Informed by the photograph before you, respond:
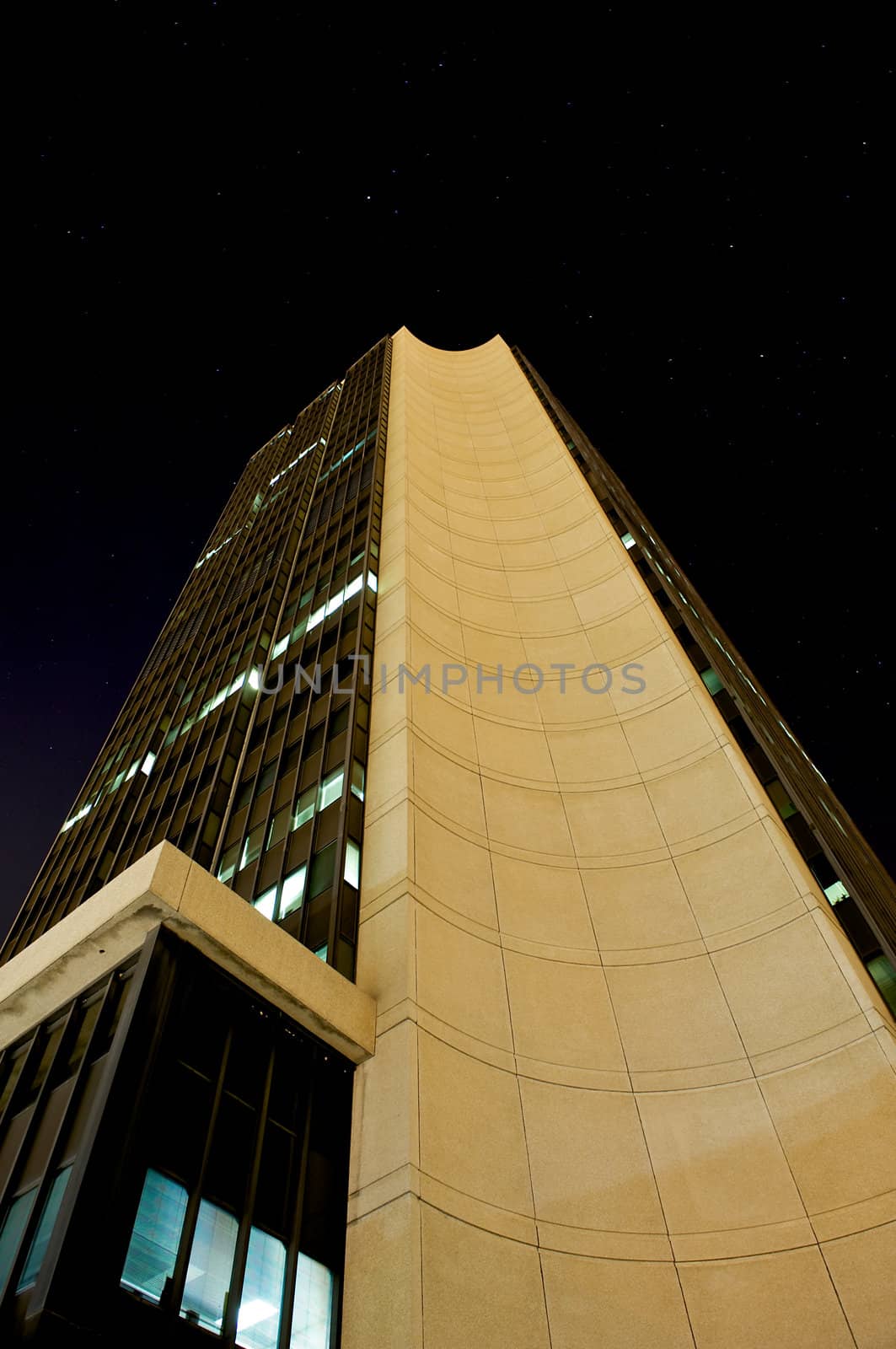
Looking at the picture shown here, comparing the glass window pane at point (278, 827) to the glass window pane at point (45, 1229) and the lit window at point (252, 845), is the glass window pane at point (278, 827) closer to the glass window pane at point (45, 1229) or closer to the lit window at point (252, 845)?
the lit window at point (252, 845)

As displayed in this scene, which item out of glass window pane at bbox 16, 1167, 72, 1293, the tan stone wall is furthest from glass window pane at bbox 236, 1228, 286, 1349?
glass window pane at bbox 16, 1167, 72, 1293

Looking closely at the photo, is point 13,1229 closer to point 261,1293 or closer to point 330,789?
point 261,1293

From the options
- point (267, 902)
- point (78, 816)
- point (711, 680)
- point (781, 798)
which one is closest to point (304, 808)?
point (267, 902)

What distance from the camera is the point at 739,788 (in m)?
22.1

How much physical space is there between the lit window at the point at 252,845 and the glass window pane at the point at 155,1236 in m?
11.3

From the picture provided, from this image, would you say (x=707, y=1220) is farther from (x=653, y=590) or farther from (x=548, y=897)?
(x=653, y=590)

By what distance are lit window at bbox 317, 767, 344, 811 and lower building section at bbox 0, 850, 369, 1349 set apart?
21.3ft

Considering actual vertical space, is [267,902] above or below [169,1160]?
above

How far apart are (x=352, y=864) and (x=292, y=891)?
5.45ft

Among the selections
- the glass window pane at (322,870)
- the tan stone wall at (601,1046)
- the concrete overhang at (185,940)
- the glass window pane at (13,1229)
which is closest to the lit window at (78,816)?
the tan stone wall at (601,1046)

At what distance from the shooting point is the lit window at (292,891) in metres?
19.3

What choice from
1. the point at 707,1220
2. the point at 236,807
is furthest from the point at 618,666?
the point at 707,1220

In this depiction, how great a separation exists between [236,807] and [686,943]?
1440 cm

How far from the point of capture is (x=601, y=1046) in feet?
56.3
